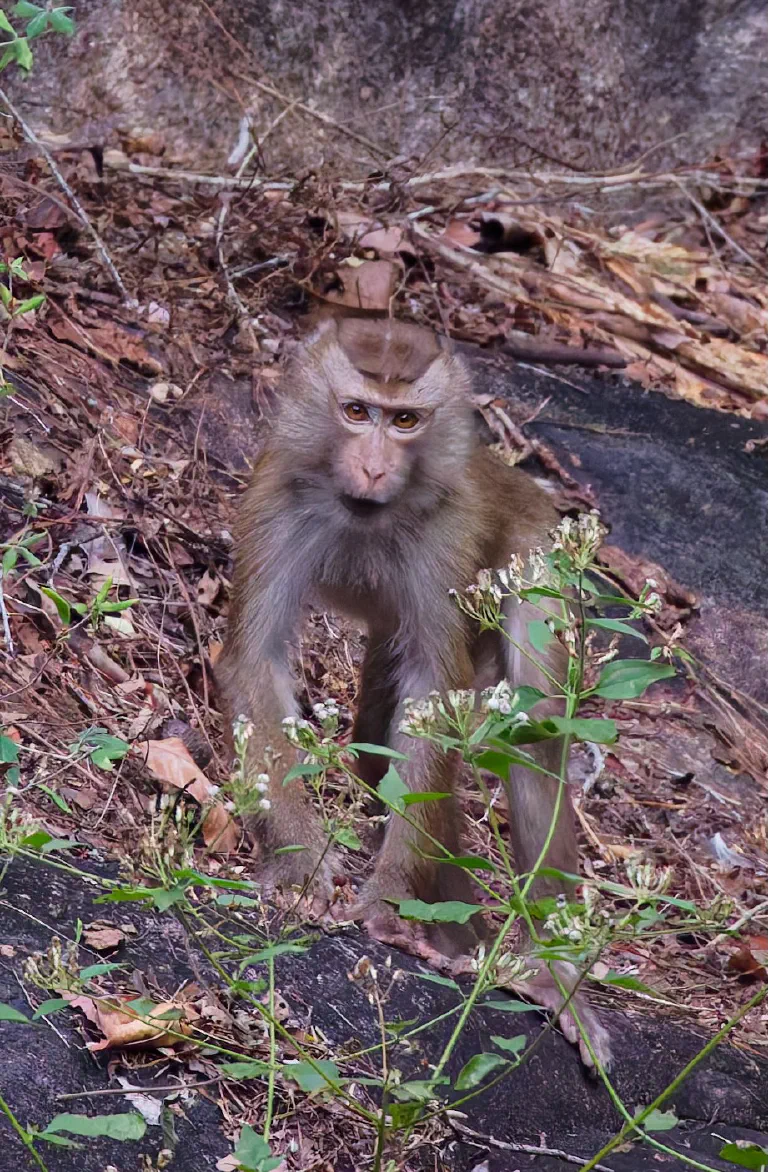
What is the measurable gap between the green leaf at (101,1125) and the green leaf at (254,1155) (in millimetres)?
197

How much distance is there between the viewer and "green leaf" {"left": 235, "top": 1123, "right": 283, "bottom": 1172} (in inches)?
101

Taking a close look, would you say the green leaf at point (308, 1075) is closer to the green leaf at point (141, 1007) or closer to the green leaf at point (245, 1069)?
the green leaf at point (245, 1069)

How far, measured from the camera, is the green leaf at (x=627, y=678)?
287 cm

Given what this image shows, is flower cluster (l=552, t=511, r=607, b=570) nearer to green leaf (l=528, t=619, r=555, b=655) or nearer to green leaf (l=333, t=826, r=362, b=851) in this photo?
green leaf (l=528, t=619, r=555, b=655)

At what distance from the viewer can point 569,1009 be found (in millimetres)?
4527

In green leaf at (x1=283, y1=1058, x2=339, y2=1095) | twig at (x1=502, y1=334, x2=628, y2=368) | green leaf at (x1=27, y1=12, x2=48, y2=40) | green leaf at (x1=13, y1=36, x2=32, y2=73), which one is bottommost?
twig at (x1=502, y1=334, x2=628, y2=368)

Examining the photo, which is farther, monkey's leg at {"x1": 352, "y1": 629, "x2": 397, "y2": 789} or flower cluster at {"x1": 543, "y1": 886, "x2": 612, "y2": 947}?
monkey's leg at {"x1": 352, "y1": 629, "x2": 397, "y2": 789}

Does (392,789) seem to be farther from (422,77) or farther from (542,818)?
(422,77)

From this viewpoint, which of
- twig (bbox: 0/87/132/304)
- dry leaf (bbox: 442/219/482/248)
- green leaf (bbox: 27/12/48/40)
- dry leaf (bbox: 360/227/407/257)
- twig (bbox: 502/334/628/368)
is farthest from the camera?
dry leaf (bbox: 442/219/482/248)

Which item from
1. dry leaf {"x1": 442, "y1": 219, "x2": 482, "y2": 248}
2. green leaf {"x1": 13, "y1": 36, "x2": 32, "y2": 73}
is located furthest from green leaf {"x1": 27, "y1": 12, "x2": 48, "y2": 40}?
dry leaf {"x1": 442, "y1": 219, "x2": 482, "y2": 248}

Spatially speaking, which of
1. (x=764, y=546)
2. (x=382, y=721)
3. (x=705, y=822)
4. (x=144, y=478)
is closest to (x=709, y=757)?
(x=705, y=822)

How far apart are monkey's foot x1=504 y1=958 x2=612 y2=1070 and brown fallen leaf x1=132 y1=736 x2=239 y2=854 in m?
1.15

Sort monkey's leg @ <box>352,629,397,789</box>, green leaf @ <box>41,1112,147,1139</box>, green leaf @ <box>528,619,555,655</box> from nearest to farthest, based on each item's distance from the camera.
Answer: green leaf @ <box>41,1112,147,1139</box> → green leaf @ <box>528,619,555,655</box> → monkey's leg @ <box>352,629,397,789</box>

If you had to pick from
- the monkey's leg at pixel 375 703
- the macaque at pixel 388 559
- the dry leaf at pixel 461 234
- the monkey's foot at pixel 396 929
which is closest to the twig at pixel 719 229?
the dry leaf at pixel 461 234
